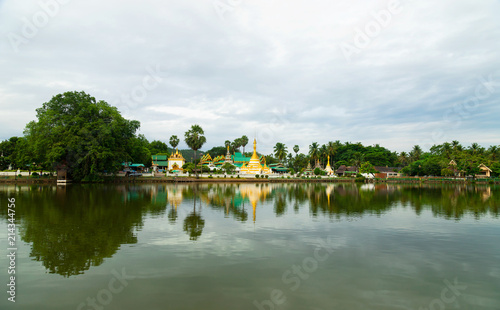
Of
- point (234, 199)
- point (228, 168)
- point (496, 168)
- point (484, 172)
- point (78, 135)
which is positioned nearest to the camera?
point (234, 199)

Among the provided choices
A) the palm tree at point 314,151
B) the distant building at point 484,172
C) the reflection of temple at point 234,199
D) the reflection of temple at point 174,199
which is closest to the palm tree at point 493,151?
the distant building at point 484,172

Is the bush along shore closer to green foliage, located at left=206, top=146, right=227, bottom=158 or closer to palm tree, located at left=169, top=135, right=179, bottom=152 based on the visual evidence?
palm tree, located at left=169, top=135, right=179, bottom=152

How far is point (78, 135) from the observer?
1550 inches

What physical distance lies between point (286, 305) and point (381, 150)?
341ft

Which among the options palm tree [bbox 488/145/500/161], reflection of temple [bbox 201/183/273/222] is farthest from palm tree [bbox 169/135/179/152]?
palm tree [bbox 488/145/500/161]

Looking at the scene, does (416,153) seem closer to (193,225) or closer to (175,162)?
(175,162)

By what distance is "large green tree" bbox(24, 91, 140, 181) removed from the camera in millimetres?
38688

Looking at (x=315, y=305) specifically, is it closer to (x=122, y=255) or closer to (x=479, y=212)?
(x=122, y=255)

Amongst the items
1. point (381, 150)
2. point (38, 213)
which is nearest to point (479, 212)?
point (38, 213)

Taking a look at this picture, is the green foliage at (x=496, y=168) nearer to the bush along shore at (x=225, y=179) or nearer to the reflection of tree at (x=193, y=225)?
the bush along shore at (x=225, y=179)

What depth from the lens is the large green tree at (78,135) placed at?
3869 cm

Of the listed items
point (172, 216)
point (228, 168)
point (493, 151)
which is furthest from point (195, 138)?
point (493, 151)

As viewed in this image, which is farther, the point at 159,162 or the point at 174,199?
the point at 159,162

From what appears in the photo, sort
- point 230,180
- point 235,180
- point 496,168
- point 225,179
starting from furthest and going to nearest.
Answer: point 496,168, point 235,180, point 225,179, point 230,180
